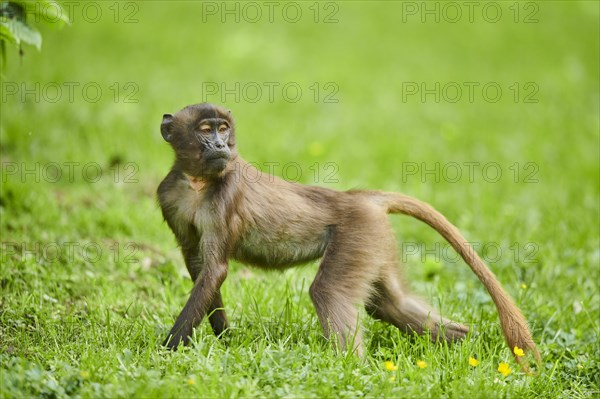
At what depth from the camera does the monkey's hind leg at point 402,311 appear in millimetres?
5281

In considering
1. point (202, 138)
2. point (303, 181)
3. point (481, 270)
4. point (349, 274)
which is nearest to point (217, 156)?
point (202, 138)

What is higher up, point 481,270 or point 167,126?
point 167,126

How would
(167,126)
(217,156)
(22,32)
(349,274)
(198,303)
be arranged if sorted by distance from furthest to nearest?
(22,32) < (167,126) < (349,274) < (217,156) < (198,303)

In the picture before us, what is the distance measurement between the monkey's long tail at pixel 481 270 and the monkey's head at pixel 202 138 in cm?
120

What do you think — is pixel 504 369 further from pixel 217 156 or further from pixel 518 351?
pixel 217 156

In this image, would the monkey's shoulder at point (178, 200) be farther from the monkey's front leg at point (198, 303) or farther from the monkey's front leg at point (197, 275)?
the monkey's front leg at point (198, 303)

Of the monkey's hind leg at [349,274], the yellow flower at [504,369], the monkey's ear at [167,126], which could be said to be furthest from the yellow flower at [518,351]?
the monkey's ear at [167,126]

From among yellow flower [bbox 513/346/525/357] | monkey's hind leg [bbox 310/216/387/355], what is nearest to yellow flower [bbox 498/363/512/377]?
yellow flower [bbox 513/346/525/357]

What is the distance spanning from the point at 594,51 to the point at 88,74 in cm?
1073

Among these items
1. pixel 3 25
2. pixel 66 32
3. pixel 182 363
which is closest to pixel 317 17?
pixel 66 32

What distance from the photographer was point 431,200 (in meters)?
8.71

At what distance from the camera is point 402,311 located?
17.4 feet

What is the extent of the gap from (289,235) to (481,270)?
131cm

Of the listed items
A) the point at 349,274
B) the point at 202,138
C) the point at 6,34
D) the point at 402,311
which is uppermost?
the point at 6,34
